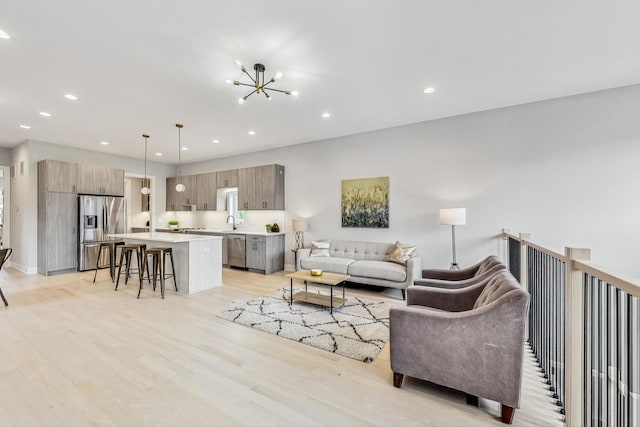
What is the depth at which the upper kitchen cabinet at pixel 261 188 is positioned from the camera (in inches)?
245

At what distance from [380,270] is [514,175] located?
245 centimetres

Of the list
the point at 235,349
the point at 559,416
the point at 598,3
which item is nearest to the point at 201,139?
the point at 235,349

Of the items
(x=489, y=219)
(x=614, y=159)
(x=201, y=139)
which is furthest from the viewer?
(x=201, y=139)

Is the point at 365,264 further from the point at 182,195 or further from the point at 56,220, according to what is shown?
the point at 56,220

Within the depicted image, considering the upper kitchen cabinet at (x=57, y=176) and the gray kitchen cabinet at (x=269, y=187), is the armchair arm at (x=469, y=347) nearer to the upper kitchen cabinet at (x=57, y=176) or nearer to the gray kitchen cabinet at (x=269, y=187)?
the gray kitchen cabinet at (x=269, y=187)

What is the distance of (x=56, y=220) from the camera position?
567 centimetres

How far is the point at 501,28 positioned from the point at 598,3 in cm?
62

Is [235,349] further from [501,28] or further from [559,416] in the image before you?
[501,28]

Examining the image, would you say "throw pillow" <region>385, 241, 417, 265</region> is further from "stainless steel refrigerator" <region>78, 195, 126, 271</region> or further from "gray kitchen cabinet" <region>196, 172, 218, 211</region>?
"stainless steel refrigerator" <region>78, 195, 126, 271</region>

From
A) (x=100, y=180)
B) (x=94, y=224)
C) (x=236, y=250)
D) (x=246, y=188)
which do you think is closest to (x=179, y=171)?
(x=100, y=180)

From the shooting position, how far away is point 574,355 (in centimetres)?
154

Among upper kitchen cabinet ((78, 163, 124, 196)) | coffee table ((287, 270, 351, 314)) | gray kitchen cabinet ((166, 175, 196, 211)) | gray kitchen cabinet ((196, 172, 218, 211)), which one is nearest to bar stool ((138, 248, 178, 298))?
coffee table ((287, 270, 351, 314))

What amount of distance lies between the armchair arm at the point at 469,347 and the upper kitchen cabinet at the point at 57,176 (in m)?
7.04

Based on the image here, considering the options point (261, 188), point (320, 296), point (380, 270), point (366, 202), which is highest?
point (261, 188)
